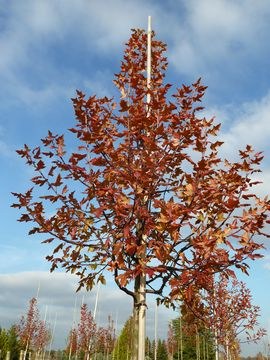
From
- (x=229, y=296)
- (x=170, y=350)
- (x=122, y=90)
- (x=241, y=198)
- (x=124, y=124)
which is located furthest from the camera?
(x=170, y=350)

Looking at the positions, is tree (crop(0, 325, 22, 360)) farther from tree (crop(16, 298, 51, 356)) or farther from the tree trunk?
the tree trunk

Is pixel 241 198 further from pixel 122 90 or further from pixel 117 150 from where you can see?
pixel 122 90

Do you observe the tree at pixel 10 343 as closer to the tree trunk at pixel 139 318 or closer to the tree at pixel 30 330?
the tree at pixel 30 330

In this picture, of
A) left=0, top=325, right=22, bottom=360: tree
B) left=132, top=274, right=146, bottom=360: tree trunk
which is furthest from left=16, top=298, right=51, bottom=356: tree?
left=132, top=274, right=146, bottom=360: tree trunk

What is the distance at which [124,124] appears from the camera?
14.0 feet

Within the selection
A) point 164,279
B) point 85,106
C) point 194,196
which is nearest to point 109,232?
point 164,279

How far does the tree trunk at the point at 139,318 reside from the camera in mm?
3877

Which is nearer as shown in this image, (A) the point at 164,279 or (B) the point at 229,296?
(A) the point at 164,279

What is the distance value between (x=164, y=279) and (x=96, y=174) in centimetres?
134

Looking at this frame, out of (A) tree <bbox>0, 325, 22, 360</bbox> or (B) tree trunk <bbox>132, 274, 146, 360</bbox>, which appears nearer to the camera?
(B) tree trunk <bbox>132, 274, 146, 360</bbox>

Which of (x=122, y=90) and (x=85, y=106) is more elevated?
(x=122, y=90)

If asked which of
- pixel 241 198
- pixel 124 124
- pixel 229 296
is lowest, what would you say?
pixel 241 198

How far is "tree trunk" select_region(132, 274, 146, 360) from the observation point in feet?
12.7

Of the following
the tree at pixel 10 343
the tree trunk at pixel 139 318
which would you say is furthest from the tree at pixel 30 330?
the tree trunk at pixel 139 318
